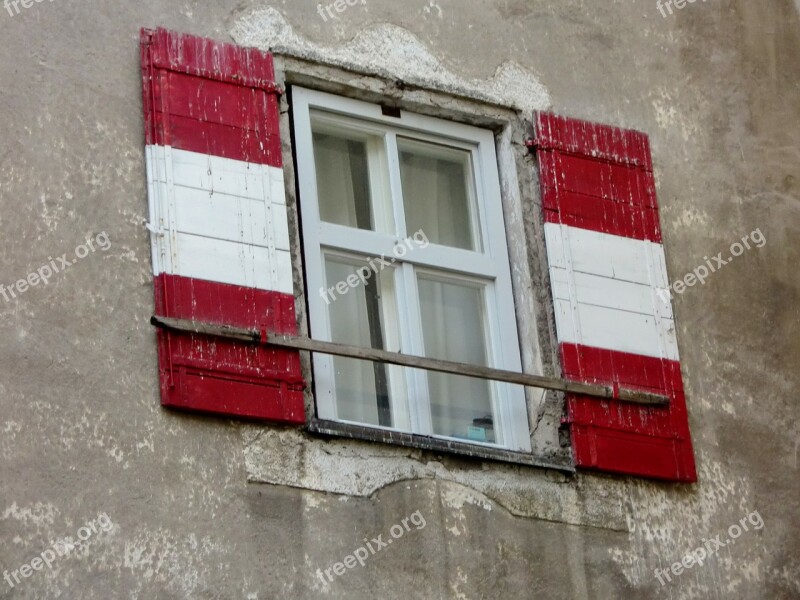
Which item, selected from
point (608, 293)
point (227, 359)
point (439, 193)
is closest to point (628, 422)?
point (608, 293)

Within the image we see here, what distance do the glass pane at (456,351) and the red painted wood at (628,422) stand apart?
1.05ft

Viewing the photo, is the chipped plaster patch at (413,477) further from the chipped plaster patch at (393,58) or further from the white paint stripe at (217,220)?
the chipped plaster patch at (393,58)

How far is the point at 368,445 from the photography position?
6.31 metres

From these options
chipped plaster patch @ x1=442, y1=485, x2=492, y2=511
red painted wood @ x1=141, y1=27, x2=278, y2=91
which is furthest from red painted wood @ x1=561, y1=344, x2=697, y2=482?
red painted wood @ x1=141, y1=27, x2=278, y2=91

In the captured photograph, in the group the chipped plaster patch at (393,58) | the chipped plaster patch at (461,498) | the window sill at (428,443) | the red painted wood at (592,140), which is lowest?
the chipped plaster patch at (461,498)

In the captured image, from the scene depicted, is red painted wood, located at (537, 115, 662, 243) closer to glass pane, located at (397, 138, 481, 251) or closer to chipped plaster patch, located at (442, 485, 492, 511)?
glass pane, located at (397, 138, 481, 251)

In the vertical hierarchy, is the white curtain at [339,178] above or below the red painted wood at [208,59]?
below

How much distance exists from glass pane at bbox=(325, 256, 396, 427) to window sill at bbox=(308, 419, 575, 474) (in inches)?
7.1

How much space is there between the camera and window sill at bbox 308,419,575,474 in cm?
626

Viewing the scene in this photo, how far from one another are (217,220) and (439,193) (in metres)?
1.09

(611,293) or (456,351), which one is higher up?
(611,293)

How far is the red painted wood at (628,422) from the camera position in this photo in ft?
21.9

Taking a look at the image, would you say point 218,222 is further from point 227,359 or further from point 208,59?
point 208,59

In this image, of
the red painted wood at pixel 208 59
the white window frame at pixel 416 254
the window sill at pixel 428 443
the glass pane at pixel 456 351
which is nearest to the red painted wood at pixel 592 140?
the white window frame at pixel 416 254
